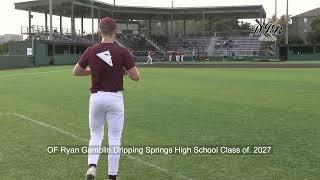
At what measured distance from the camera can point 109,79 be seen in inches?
251

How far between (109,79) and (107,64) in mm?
183

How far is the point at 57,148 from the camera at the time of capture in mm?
9219

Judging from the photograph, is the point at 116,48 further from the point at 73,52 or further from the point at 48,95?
the point at 73,52

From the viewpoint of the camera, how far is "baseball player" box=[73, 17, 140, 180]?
634 cm

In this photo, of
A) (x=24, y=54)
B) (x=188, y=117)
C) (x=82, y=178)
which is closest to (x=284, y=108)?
(x=188, y=117)

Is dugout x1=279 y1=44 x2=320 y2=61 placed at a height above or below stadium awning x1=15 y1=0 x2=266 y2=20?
below

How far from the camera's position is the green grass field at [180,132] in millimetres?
7504

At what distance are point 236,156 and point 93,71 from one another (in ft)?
10.4

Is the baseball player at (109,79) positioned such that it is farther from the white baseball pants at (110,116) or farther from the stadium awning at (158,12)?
the stadium awning at (158,12)

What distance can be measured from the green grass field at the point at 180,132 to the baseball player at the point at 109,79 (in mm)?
894

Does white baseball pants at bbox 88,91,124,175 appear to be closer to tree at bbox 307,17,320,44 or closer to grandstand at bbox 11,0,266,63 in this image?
grandstand at bbox 11,0,266,63
